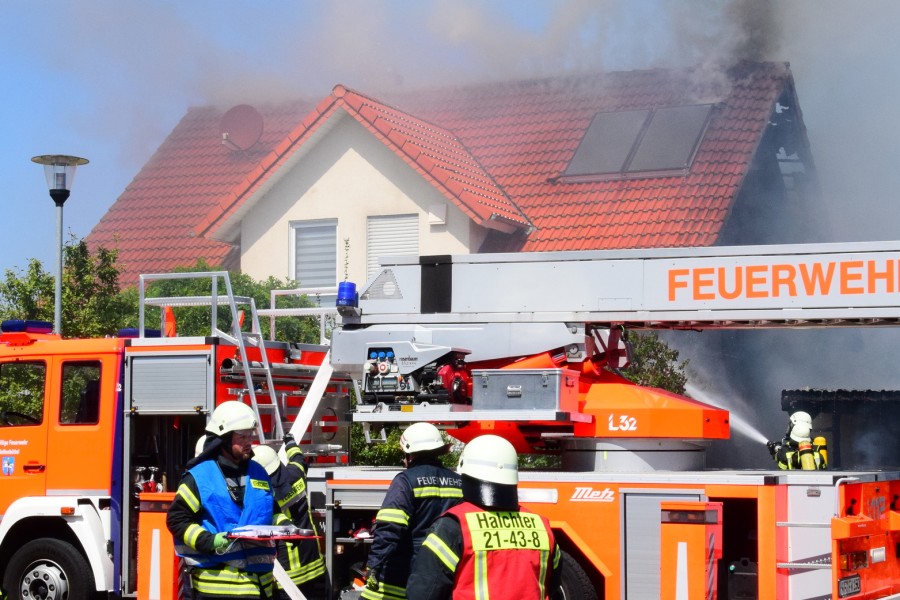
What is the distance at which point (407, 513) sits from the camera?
689 cm

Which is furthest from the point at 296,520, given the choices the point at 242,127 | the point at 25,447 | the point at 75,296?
the point at 242,127

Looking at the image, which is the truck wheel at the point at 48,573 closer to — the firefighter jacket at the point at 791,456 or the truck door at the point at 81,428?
the truck door at the point at 81,428

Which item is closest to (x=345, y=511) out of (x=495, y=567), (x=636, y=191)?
(x=495, y=567)

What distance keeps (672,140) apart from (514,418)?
11.1 m

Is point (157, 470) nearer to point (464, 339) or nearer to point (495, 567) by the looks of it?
point (464, 339)

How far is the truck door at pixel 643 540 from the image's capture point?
26.3 feet

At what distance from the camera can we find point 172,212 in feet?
72.8

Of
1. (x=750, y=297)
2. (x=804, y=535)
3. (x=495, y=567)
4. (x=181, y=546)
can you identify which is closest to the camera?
(x=495, y=567)

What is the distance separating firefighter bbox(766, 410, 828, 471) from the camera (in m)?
10.9

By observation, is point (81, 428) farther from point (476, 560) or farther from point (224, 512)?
point (476, 560)

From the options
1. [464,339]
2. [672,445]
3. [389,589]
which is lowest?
[389,589]

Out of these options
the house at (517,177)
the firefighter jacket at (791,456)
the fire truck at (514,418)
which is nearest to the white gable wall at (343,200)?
the house at (517,177)

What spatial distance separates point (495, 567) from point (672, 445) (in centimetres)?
413

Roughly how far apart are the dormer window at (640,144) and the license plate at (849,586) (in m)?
11.0
